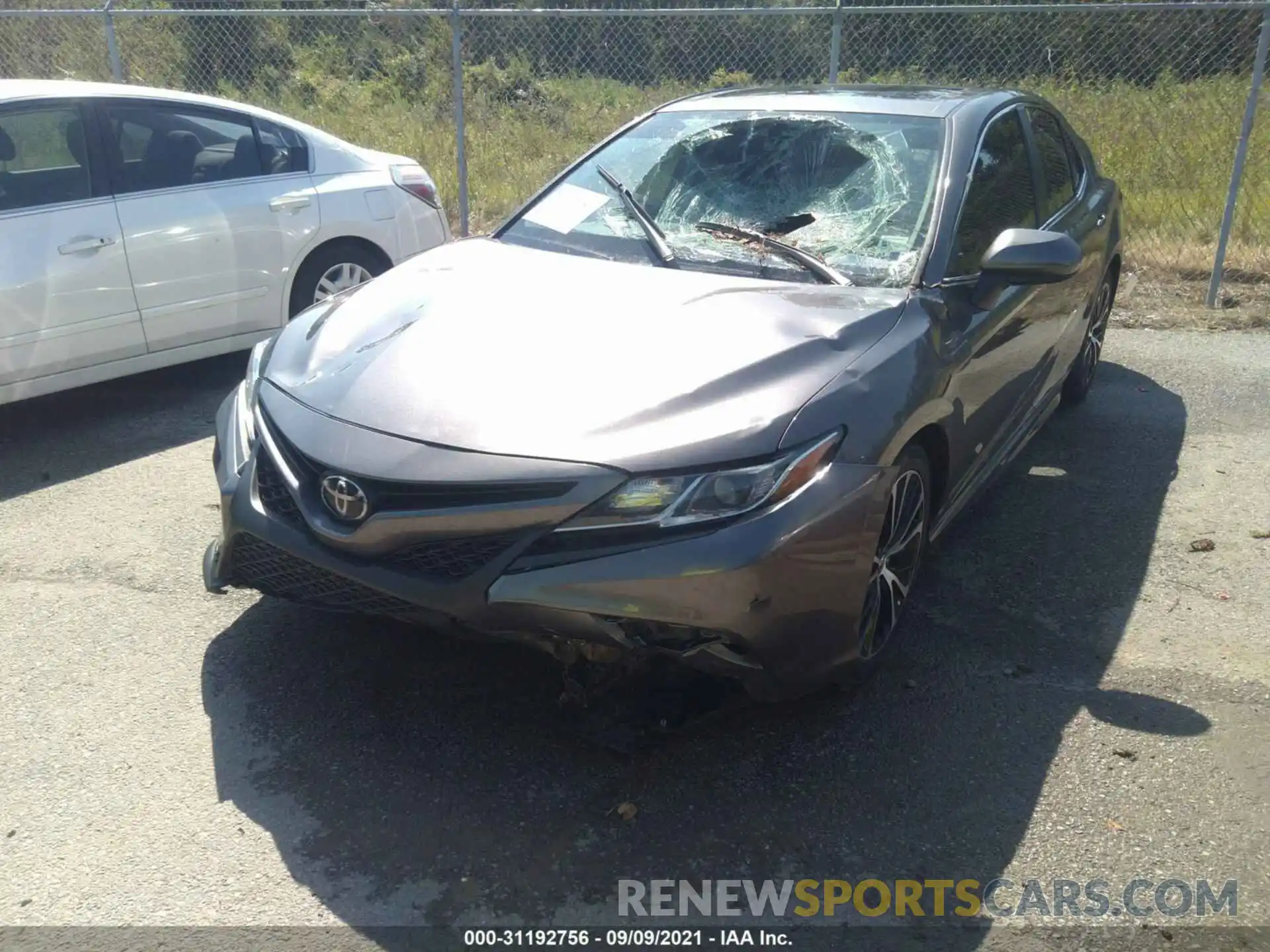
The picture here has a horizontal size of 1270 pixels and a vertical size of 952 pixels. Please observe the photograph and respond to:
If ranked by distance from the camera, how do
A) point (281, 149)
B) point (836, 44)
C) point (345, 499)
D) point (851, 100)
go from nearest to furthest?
1. point (345, 499)
2. point (851, 100)
3. point (281, 149)
4. point (836, 44)

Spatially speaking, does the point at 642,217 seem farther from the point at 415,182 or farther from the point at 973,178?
the point at 415,182

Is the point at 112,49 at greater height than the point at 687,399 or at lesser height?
greater

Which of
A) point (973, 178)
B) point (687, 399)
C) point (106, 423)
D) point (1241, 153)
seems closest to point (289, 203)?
point (106, 423)

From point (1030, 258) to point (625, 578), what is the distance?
6.04ft

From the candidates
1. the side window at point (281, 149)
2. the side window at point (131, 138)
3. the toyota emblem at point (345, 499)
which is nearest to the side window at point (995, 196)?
the toyota emblem at point (345, 499)

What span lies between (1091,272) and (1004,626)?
2200mm

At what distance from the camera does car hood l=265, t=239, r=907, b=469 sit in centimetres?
280

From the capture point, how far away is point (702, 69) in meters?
9.34

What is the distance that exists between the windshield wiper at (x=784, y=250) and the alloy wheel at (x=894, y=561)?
733 millimetres

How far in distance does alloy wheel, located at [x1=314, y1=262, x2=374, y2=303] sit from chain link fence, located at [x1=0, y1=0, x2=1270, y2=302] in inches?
109

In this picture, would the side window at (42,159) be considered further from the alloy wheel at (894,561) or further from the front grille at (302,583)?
the alloy wheel at (894,561)

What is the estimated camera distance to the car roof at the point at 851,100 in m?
4.24

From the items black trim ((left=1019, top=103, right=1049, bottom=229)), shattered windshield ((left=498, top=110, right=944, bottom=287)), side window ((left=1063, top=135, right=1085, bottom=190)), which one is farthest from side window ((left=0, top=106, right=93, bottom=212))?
side window ((left=1063, top=135, right=1085, bottom=190))

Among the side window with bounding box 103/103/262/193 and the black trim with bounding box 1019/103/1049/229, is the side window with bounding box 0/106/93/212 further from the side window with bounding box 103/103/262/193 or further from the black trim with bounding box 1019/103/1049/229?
the black trim with bounding box 1019/103/1049/229
